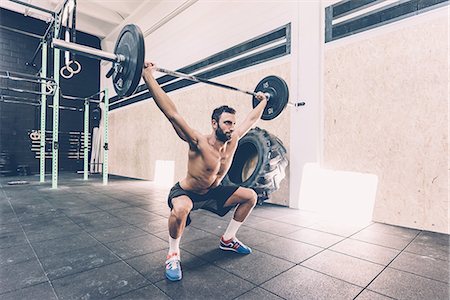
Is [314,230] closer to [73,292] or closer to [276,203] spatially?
[276,203]

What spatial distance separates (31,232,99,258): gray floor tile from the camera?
1766mm

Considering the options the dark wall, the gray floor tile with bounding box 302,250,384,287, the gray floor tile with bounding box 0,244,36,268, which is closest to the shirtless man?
the gray floor tile with bounding box 302,250,384,287

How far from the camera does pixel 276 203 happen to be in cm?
353

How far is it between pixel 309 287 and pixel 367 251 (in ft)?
2.59

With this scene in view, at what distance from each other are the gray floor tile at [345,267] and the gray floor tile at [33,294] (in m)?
1.38

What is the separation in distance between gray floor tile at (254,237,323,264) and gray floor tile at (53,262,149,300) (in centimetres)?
89

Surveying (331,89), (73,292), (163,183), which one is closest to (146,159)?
(163,183)

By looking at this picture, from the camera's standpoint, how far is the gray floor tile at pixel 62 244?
1.77 m

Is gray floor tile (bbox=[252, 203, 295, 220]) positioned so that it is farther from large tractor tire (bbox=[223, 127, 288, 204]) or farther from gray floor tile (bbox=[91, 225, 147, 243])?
gray floor tile (bbox=[91, 225, 147, 243])

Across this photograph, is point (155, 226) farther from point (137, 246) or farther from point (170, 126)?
point (170, 126)

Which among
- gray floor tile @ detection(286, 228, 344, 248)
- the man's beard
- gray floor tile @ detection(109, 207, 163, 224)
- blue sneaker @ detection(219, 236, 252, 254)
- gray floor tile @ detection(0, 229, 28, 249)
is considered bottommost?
gray floor tile @ detection(286, 228, 344, 248)

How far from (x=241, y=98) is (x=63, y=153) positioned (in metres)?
6.71

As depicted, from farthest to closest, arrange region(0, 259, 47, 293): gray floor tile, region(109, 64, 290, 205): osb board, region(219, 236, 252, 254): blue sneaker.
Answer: region(109, 64, 290, 205): osb board < region(219, 236, 252, 254): blue sneaker < region(0, 259, 47, 293): gray floor tile

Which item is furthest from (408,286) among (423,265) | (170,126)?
(170,126)
